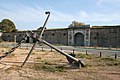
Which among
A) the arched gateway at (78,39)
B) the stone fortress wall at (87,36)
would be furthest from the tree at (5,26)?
the arched gateway at (78,39)

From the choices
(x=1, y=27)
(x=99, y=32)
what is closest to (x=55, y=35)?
(x=99, y=32)

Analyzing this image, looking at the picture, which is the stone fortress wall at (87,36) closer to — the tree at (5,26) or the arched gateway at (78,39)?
the arched gateway at (78,39)

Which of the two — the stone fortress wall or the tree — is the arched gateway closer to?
the stone fortress wall

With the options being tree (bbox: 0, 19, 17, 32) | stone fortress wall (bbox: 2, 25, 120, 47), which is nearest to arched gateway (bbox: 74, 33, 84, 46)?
stone fortress wall (bbox: 2, 25, 120, 47)

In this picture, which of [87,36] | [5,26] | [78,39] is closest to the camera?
[87,36]

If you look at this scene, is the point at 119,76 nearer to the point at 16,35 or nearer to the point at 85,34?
the point at 85,34

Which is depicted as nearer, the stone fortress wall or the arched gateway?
the stone fortress wall

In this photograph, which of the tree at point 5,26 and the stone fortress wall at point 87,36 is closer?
the stone fortress wall at point 87,36

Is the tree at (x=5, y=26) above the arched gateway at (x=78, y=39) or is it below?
above

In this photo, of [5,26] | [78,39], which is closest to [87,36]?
[78,39]

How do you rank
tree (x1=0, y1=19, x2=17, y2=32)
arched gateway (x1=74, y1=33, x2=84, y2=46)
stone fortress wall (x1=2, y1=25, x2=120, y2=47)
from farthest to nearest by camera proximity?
tree (x1=0, y1=19, x2=17, y2=32) → arched gateway (x1=74, y1=33, x2=84, y2=46) → stone fortress wall (x1=2, y1=25, x2=120, y2=47)

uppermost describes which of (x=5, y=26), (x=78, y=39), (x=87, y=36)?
(x=5, y=26)

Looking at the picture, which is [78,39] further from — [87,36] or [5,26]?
[5,26]

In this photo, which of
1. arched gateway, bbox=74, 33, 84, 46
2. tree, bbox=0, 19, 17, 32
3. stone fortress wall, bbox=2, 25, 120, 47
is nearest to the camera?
stone fortress wall, bbox=2, 25, 120, 47
